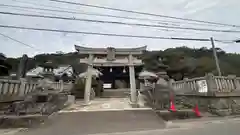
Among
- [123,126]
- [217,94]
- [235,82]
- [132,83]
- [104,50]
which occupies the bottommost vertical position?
[123,126]

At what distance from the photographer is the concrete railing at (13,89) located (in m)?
5.11

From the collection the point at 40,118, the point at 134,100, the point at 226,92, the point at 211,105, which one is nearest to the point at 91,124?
the point at 40,118

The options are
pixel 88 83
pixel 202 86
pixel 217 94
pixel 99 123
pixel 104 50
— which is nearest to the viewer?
pixel 99 123

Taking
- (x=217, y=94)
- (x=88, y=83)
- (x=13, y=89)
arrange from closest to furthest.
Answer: (x=13, y=89) → (x=217, y=94) → (x=88, y=83)

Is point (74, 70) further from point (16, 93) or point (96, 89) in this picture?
point (16, 93)

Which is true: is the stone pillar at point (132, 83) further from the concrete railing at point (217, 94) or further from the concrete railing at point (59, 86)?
the concrete railing at point (59, 86)

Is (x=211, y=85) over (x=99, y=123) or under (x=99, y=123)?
over

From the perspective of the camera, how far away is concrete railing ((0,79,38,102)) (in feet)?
16.8

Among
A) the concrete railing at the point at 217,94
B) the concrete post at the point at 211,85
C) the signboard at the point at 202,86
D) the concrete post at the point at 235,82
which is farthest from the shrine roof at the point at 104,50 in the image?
the concrete post at the point at 235,82

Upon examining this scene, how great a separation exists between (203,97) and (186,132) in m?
3.41

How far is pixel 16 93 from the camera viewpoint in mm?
5961

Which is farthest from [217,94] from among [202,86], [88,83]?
[88,83]

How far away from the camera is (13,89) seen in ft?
19.0

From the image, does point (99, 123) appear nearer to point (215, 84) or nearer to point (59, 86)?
point (215, 84)
